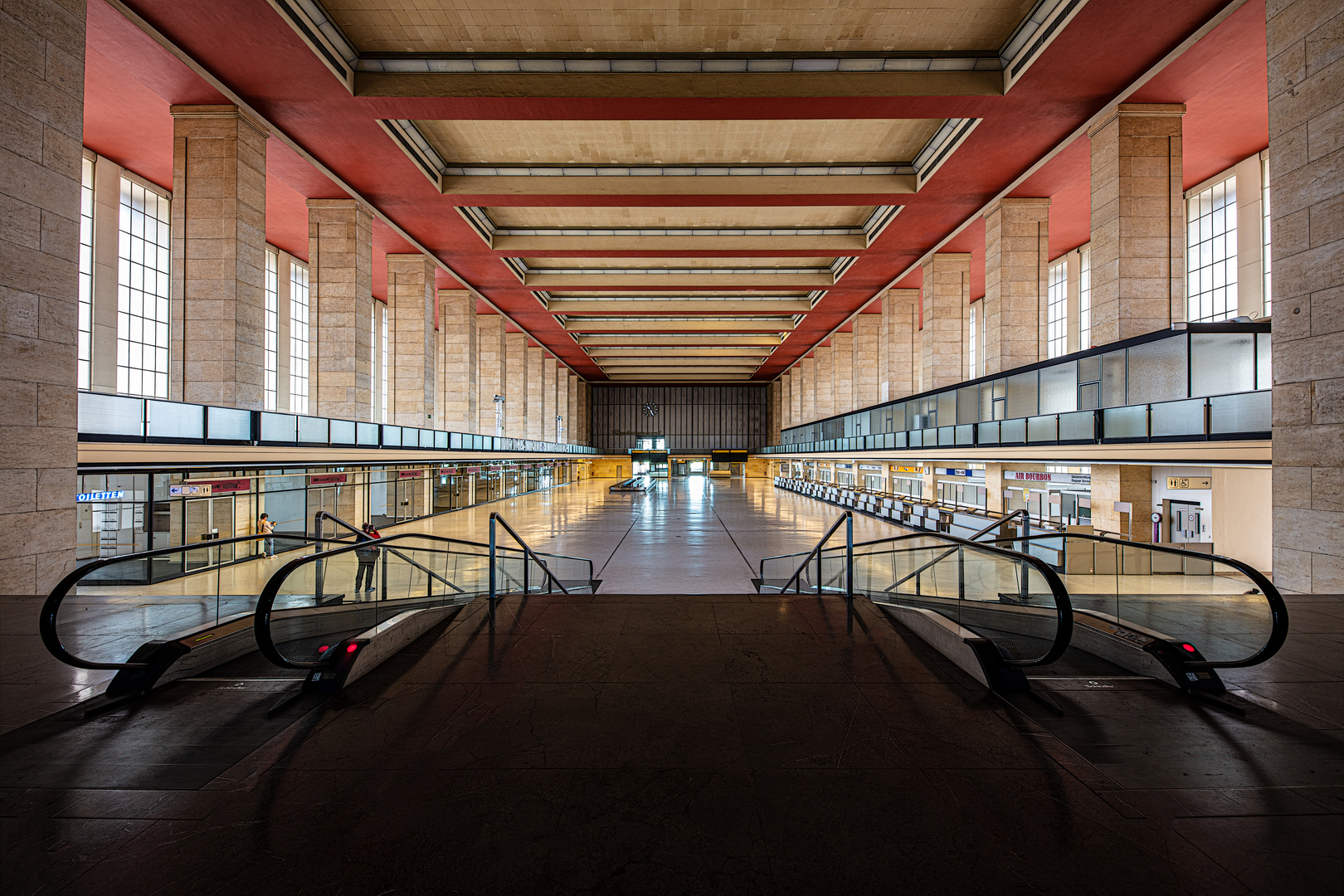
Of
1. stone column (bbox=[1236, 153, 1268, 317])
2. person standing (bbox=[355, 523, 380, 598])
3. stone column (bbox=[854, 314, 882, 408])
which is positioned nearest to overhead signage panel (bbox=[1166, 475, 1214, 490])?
stone column (bbox=[1236, 153, 1268, 317])

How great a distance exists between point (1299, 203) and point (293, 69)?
57.3 feet

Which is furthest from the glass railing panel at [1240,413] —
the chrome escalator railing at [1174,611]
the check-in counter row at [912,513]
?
the chrome escalator railing at [1174,611]

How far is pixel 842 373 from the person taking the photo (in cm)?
4025

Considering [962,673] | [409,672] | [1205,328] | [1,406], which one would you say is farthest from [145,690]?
[1205,328]

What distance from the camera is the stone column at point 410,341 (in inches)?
909

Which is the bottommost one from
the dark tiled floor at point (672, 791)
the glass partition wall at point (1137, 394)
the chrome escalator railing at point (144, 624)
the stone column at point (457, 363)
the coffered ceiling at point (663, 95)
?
the dark tiled floor at point (672, 791)

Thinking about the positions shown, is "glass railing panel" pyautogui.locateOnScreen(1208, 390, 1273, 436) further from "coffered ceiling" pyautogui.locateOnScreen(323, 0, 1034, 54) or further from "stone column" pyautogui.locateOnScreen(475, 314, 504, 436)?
"stone column" pyautogui.locateOnScreen(475, 314, 504, 436)

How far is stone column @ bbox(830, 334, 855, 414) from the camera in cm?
3953

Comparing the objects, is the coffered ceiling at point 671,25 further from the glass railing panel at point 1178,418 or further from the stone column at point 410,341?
the stone column at point 410,341

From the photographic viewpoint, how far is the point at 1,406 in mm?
6332

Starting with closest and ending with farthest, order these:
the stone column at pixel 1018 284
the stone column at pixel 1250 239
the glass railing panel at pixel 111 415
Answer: the glass railing panel at pixel 111 415
the stone column at pixel 1250 239
the stone column at pixel 1018 284

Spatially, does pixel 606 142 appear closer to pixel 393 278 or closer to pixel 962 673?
pixel 393 278

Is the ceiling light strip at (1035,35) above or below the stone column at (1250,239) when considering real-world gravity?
above

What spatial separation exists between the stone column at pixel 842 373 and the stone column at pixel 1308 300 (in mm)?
31990
